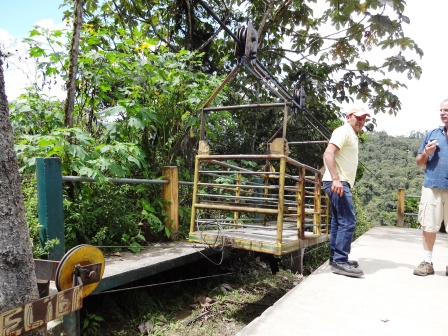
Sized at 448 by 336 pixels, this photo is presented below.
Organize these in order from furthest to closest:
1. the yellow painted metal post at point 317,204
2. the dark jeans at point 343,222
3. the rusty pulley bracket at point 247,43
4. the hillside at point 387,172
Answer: the hillside at point 387,172 < the yellow painted metal post at point 317,204 < the rusty pulley bracket at point 247,43 < the dark jeans at point 343,222

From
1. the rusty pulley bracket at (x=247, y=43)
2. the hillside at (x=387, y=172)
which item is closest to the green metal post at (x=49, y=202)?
the rusty pulley bracket at (x=247, y=43)

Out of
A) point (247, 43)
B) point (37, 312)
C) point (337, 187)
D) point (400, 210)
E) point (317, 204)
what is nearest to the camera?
point (37, 312)

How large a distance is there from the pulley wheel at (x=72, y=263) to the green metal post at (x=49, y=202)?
71 centimetres

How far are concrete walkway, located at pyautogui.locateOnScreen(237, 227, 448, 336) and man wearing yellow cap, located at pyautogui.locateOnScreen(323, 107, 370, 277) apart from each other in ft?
0.62

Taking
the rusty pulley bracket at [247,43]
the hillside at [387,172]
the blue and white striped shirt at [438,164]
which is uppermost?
the rusty pulley bracket at [247,43]

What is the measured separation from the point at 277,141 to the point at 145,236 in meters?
2.17

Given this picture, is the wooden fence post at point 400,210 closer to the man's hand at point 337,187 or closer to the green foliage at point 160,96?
the green foliage at point 160,96

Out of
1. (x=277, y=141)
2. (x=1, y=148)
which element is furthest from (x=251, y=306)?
(x=1, y=148)

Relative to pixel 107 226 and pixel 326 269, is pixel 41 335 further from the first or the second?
pixel 326 269

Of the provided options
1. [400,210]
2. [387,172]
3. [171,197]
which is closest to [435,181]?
[171,197]

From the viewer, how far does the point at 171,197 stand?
4.79 m

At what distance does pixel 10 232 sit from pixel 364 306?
7.84ft

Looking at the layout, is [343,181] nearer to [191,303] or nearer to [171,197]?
[171,197]

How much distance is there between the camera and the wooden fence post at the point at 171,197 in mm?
4781
